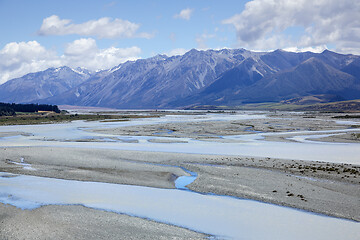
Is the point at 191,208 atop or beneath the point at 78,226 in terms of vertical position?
beneath

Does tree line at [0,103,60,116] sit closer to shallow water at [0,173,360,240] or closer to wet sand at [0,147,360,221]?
wet sand at [0,147,360,221]

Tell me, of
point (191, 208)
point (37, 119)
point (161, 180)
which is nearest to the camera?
point (191, 208)

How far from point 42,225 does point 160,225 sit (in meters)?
6.76

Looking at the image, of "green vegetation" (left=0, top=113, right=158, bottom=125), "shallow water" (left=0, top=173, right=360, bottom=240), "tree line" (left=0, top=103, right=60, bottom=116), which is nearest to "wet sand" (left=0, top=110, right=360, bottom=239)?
"shallow water" (left=0, top=173, right=360, bottom=240)

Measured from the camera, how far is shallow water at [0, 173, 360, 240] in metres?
18.8

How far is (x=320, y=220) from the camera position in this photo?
2025cm

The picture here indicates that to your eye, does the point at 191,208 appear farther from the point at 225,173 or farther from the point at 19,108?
the point at 19,108

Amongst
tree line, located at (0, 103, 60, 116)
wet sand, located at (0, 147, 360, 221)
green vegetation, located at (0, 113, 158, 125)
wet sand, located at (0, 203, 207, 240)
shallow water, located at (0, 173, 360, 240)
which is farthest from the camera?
tree line, located at (0, 103, 60, 116)

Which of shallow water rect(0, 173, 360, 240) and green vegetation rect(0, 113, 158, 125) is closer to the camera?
shallow water rect(0, 173, 360, 240)

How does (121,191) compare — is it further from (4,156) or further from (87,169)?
(4,156)

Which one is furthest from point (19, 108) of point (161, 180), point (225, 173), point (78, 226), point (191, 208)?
point (78, 226)

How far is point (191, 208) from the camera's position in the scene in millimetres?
22859

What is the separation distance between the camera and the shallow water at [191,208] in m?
18.8

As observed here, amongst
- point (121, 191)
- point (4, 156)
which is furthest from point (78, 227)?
point (4, 156)
